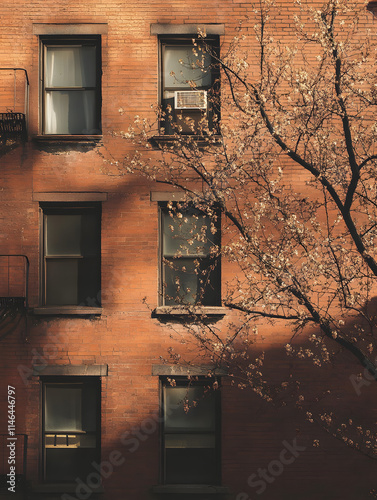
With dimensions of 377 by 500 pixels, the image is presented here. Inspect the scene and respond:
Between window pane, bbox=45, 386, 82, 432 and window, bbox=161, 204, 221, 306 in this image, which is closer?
window pane, bbox=45, 386, 82, 432

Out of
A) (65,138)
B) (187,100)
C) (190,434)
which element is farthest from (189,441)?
(187,100)

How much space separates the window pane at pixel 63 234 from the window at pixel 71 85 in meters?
1.75

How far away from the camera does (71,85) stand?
1176 cm

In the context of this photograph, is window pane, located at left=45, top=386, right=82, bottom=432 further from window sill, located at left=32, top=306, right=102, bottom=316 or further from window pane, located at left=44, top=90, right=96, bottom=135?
window pane, located at left=44, top=90, right=96, bottom=135

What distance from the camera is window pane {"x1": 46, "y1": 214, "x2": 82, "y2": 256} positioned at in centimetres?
1148

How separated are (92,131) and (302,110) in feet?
14.8

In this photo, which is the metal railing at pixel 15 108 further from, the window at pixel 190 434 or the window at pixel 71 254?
the window at pixel 190 434

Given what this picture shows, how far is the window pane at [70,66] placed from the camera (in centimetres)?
1172

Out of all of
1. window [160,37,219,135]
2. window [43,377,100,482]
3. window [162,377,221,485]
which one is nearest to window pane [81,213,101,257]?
window [160,37,219,135]

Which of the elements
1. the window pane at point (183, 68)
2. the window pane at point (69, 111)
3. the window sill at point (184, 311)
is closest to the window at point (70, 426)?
the window sill at point (184, 311)

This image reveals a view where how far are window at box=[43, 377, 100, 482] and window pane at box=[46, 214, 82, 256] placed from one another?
2.51 m

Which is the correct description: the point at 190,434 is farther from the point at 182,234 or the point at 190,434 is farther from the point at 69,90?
the point at 69,90

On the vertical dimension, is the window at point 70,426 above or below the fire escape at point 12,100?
below

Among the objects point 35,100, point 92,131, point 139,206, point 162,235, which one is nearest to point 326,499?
point 162,235
